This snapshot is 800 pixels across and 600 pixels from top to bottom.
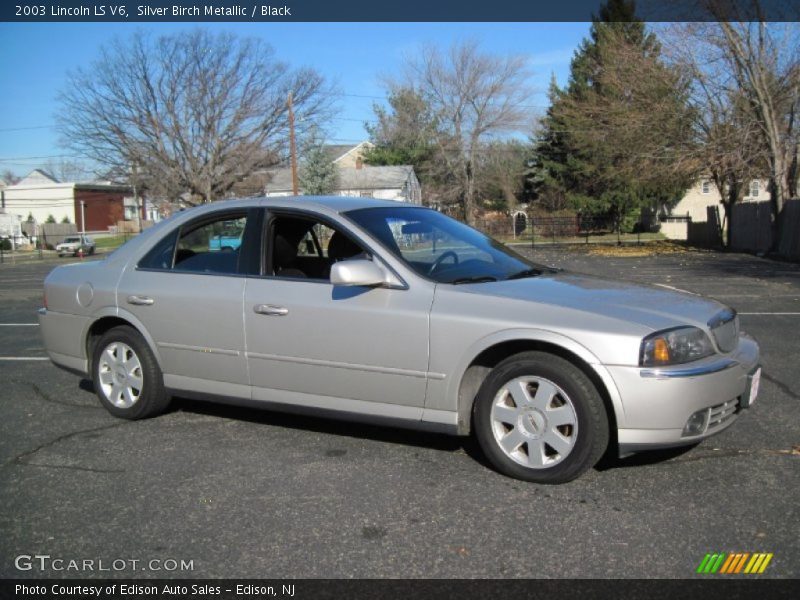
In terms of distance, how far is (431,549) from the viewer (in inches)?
128

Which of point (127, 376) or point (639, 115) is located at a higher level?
point (639, 115)

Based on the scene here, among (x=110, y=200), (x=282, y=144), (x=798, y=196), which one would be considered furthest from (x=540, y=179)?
(x=110, y=200)

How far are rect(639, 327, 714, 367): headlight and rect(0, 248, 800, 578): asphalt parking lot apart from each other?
27.4 inches

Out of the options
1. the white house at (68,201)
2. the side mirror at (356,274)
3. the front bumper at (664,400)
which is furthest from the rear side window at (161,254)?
the white house at (68,201)

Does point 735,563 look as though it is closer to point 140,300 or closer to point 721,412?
point 721,412

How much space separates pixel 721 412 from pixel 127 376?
13.0 ft

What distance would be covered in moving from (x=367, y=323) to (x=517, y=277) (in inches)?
40.4

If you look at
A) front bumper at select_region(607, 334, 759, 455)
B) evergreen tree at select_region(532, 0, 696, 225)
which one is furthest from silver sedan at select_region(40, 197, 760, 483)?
evergreen tree at select_region(532, 0, 696, 225)

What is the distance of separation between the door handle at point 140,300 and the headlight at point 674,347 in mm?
3339

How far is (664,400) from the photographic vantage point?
3.67m

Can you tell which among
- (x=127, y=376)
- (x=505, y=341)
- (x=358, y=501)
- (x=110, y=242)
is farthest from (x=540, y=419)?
(x=110, y=242)

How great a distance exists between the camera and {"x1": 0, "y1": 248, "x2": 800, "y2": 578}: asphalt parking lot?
3.18 metres

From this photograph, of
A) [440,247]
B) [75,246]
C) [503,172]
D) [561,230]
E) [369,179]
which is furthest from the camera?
[503,172]

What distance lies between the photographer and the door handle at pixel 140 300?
17.1 ft
